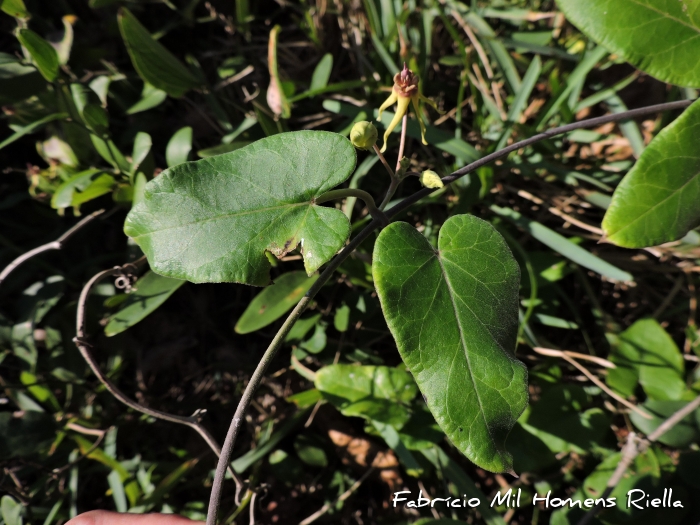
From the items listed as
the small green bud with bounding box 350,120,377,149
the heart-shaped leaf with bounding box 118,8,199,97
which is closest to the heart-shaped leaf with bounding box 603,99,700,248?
the small green bud with bounding box 350,120,377,149

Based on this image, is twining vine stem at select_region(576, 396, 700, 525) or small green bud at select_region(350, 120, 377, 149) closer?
small green bud at select_region(350, 120, 377, 149)

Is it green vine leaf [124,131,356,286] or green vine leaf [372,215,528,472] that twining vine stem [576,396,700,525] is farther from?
green vine leaf [124,131,356,286]

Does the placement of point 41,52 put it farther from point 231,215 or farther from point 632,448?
point 632,448

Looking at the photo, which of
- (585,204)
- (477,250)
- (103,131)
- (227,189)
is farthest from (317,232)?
(585,204)

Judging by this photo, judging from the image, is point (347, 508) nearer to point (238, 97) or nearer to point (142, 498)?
point (142, 498)

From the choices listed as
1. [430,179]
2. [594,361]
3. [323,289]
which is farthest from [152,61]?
[594,361]
